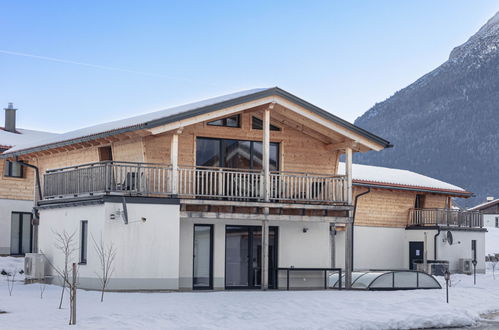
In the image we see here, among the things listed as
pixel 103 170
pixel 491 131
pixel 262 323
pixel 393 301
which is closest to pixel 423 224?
pixel 393 301

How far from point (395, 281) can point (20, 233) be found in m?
18.2

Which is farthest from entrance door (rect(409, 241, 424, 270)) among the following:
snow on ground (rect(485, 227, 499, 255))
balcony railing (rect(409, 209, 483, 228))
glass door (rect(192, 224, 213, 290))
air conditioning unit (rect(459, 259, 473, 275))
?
snow on ground (rect(485, 227, 499, 255))

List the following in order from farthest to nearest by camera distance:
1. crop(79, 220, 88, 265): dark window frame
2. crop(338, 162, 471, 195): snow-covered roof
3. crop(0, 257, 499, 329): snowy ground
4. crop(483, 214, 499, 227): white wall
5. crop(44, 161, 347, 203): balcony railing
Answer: crop(483, 214, 499, 227): white wall → crop(338, 162, 471, 195): snow-covered roof → crop(79, 220, 88, 265): dark window frame → crop(44, 161, 347, 203): balcony railing → crop(0, 257, 499, 329): snowy ground

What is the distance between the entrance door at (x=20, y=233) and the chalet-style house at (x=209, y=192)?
6573mm

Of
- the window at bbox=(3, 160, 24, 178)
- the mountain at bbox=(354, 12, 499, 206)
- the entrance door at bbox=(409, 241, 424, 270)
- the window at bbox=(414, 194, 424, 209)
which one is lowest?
the entrance door at bbox=(409, 241, 424, 270)

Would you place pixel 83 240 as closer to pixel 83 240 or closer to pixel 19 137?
pixel 83 240

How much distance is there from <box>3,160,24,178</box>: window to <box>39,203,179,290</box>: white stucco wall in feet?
41.5

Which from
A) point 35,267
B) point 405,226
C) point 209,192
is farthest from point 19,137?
point 405,226

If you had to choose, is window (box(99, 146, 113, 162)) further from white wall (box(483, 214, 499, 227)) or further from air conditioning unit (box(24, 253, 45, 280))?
white wall (box(483, 214, 499, 227))

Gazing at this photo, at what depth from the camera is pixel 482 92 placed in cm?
19738

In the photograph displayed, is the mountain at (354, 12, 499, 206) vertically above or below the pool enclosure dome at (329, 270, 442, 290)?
above

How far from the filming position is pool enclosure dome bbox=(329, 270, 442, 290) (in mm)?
27344

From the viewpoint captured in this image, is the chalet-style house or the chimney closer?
the chalet-style house

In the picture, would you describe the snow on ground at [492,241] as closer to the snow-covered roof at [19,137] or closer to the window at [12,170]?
the snow-covered roof at [19,137]
